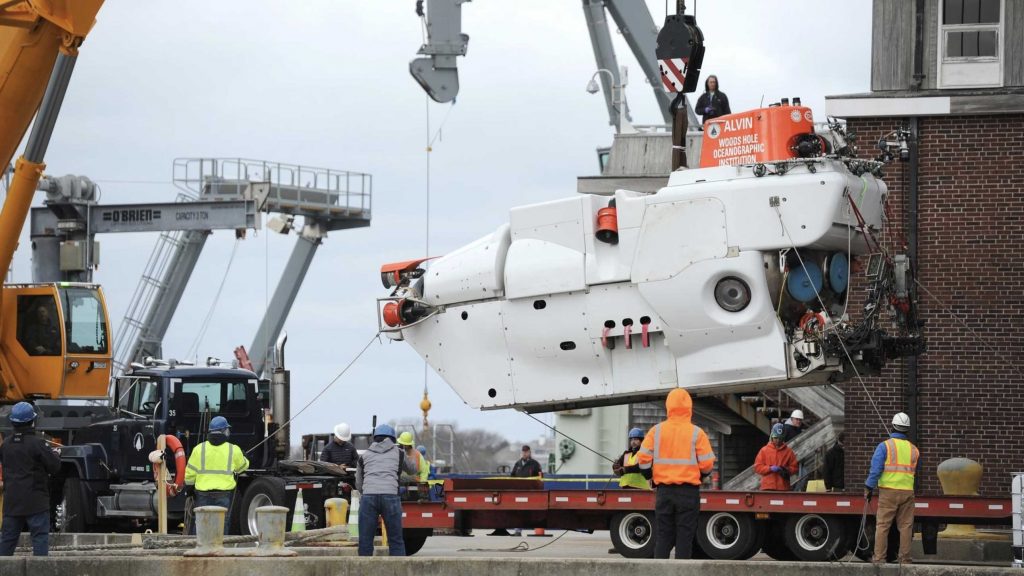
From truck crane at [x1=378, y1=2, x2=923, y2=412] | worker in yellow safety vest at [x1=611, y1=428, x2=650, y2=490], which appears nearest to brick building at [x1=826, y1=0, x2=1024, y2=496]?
truck crane at [x1=378, y1=2, x2=923, y2=412]

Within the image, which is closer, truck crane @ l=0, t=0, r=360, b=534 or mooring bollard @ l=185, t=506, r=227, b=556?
mooring bollard @ l=185, t=506, r=227, b=556

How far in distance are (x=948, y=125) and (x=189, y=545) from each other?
11402 mm

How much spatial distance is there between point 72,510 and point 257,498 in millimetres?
2632

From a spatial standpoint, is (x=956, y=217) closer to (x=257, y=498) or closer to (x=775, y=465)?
(x=775, y=465)

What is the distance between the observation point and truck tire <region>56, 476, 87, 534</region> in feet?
68.9

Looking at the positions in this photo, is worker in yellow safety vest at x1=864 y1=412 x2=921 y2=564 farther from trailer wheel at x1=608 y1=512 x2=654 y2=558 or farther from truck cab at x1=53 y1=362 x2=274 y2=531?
truck cab at x1=53 y1=362 x2=274 y2=531

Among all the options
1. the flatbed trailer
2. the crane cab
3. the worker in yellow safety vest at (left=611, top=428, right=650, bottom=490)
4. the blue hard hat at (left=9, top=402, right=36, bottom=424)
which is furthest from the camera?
the crane cab

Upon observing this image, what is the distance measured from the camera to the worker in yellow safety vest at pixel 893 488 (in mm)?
15773

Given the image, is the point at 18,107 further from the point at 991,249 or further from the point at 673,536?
the point at 991,249

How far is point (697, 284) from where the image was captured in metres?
16.4

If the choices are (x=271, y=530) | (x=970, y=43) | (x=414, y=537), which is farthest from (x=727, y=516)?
(x=970, y=43)

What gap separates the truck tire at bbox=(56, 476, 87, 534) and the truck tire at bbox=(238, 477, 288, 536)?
7.21 feet

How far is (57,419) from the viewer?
22.3 metres

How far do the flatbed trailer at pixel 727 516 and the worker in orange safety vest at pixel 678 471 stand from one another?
2798mm
